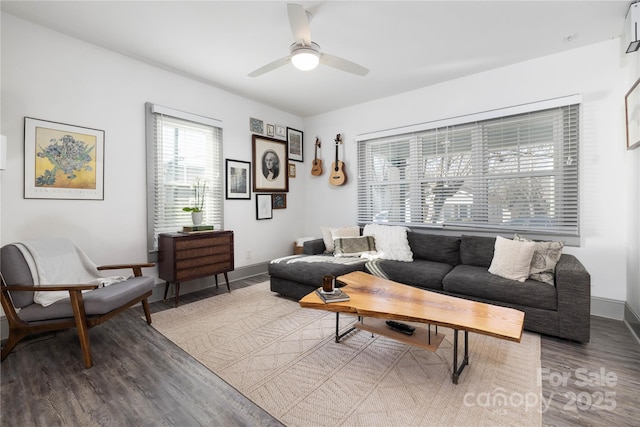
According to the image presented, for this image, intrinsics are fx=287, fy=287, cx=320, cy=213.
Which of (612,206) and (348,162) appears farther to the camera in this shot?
(348,162)

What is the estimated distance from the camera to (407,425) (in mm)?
1471

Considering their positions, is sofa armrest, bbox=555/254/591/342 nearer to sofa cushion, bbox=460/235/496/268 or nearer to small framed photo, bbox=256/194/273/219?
sofa cushion, bbox=460/235/496/268

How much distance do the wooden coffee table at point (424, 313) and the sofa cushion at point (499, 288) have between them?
0.73 m

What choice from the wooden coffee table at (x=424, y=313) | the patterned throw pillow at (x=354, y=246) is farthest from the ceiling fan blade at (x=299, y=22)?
the patterned throw pillow at (x=354, y=246)

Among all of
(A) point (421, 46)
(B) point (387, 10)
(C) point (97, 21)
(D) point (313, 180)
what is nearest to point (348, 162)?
(D) point (313, 180)

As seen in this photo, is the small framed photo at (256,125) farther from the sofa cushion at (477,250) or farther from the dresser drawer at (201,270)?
the sofa cushion at (477,250)

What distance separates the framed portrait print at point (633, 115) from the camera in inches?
93.7

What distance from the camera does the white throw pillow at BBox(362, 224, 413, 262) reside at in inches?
142

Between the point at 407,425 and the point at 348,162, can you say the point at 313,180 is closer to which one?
the point at 348,162

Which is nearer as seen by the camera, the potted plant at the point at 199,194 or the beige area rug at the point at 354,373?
the beige area rug at the point at 354,373

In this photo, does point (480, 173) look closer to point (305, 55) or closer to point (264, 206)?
point (305, 55)

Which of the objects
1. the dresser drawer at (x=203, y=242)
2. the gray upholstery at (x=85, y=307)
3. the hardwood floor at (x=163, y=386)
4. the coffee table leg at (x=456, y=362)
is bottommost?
the hardwood floor at (x=163, y=386)

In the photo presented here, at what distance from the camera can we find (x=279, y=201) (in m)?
4.91

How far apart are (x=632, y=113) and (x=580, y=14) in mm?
968
